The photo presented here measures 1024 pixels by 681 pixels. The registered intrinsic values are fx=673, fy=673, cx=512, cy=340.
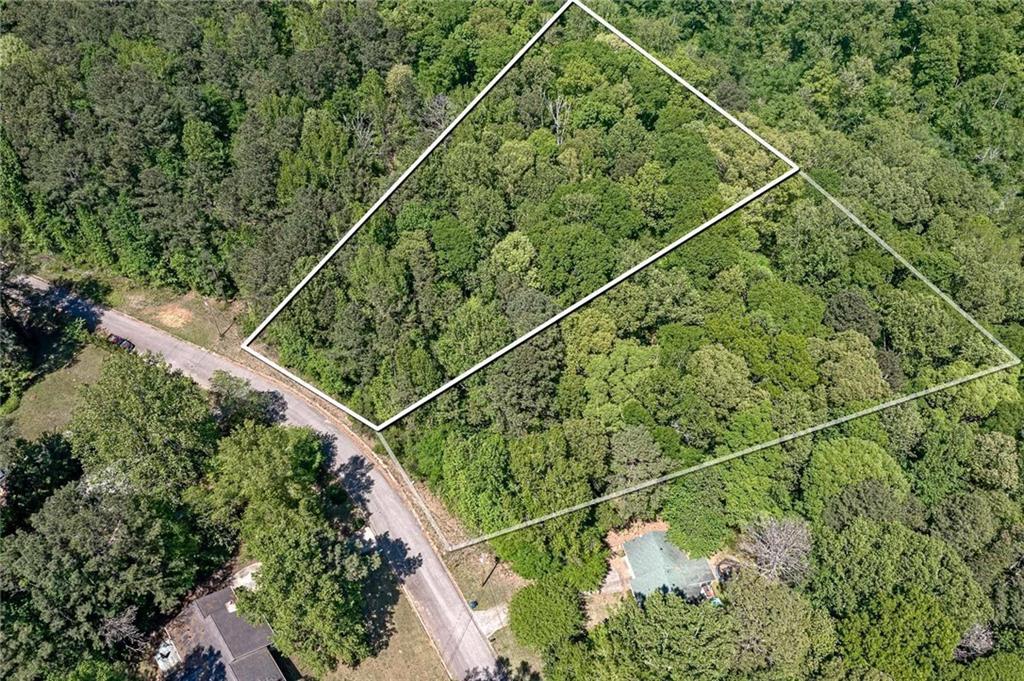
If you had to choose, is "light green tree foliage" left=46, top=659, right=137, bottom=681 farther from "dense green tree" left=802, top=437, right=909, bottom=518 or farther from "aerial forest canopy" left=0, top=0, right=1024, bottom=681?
"dense green tree" left=802, top=437, right=909, bottom=518

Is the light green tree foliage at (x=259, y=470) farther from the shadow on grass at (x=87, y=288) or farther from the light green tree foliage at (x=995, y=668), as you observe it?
the light green tree foliage at (x=995, y=668)

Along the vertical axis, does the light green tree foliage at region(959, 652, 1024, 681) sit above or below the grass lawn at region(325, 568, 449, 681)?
below

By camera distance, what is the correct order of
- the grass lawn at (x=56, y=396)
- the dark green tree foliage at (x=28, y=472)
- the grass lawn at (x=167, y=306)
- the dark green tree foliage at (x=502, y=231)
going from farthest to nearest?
the grass lawn at (x=167, y=306) < the grass lawn at (x=56, y=396) < the dark green tree foliage at (x=28, y=472) < the dark green tree foliage at (x=502, y=231)

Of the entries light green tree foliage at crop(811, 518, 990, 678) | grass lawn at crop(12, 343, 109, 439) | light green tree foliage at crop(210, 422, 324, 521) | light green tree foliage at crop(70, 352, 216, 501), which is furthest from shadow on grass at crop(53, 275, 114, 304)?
light green tree foliage at crop(811, 518, 990, 678)

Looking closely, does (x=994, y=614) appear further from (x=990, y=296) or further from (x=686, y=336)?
(x=686, y=336)

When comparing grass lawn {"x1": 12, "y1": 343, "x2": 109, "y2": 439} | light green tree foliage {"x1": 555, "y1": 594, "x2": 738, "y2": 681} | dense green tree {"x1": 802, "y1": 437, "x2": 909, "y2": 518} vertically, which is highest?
grass lawn {"x1": 12, "y1": 343, "x2": 109, "y2": 439}

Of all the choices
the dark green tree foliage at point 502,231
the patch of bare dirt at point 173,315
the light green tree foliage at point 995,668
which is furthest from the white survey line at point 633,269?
the patch of bare dirt at point 173,315
